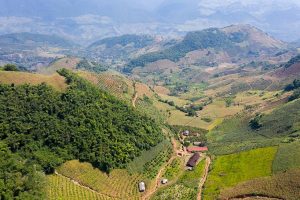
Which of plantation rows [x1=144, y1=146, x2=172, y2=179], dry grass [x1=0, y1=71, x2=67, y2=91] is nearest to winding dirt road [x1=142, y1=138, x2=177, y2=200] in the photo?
Result: plantation rows [x1=144, y1=146, x2=172, y2=179]

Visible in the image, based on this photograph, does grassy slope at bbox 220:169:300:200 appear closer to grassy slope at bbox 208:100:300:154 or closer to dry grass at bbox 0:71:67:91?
grassy slope at bbox 208:100:300:154

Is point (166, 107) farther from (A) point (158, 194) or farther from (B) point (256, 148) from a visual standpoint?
(A) point (158, 194)

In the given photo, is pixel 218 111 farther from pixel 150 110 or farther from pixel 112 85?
pixel 112 85

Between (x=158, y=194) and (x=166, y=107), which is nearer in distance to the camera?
(x=158, y=194)

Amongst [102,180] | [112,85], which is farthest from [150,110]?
[102,180]

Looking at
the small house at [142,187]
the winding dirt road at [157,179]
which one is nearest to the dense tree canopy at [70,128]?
the winding dirt road at [157,179]

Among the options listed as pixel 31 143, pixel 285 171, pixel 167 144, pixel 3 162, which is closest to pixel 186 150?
pixel 167 144
